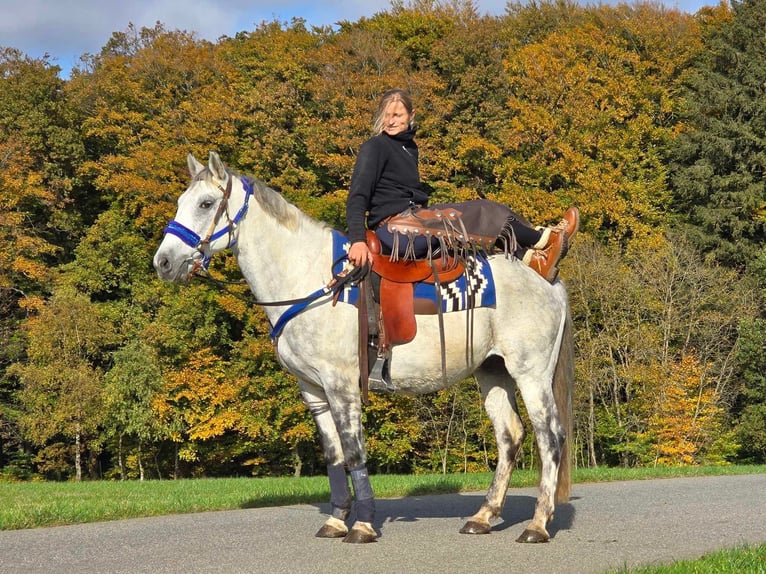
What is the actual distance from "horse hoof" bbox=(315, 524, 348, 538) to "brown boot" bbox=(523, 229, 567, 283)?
3.12 metres

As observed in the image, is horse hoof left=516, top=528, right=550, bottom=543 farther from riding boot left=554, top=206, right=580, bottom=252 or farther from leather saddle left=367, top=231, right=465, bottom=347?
riding boot left=554, top=206, right=580, bottom=252

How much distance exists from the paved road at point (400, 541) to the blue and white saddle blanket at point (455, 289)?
2087 mm

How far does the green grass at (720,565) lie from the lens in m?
6.24

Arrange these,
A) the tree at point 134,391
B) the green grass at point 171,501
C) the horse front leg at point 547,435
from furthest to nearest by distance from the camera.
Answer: the tree at point 134,391
the green grass at point 171,501
the horse front leg at point 547,435

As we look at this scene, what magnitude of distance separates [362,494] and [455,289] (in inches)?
79.2

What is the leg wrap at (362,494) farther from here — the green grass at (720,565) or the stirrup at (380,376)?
the green grass at (720,565)

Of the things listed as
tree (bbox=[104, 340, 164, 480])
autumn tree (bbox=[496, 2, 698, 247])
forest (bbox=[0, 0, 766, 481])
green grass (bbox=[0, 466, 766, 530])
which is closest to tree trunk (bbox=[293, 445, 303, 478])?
forest (bbox=[0, 0, 766, 481])

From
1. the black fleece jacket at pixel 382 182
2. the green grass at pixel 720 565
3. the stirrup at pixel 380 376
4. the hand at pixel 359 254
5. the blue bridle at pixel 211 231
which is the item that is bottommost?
the green grass at pixel 720 565

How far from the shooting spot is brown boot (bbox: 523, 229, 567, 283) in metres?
9.07

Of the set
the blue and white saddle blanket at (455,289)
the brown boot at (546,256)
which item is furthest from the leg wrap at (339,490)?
the brown boot at (546,256)

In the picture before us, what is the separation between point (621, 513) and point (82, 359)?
36701mm

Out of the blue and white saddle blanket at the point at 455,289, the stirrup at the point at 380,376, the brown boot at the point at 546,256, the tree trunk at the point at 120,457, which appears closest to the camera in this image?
the stirrup at the point at 380,376

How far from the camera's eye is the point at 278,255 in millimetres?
8461

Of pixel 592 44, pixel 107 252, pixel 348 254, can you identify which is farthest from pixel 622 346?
pixel 348 254
